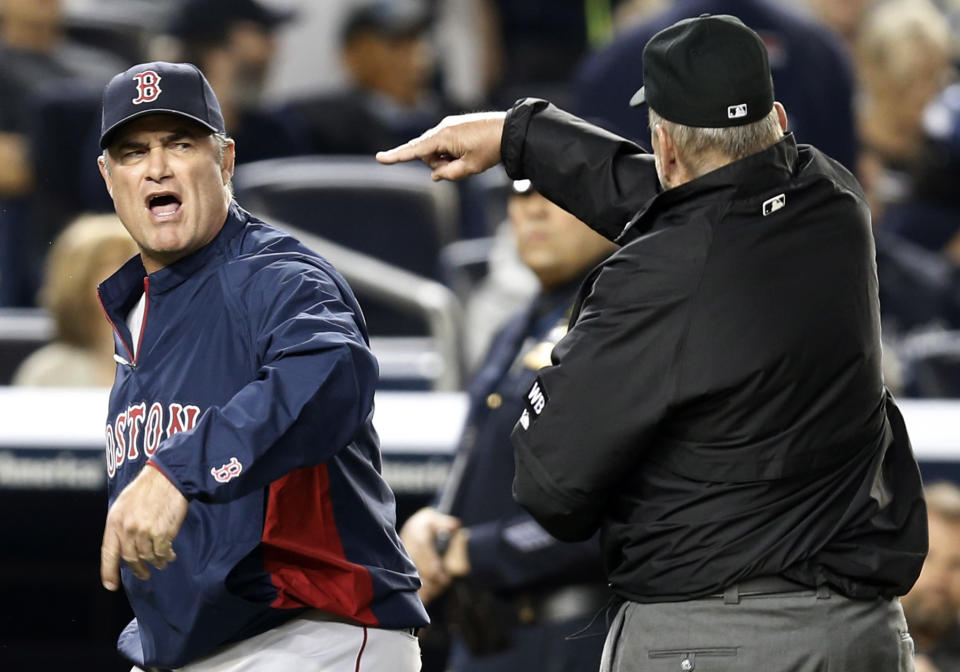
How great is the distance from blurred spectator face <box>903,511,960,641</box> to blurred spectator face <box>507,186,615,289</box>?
1360 mm

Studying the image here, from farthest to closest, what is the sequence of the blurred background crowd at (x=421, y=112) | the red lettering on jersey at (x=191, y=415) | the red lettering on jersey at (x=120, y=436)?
the blurred background crowd at (x=421, y=112)
the red lettering on jersey at (x=120, y=436)
the red lettering on jersey at (x=191, y=415)

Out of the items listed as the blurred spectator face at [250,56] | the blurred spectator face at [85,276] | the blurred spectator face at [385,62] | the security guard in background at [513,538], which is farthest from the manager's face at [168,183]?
Result: the blurred spectator face at [385,62]

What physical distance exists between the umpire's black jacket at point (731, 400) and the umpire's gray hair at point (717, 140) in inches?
1.3

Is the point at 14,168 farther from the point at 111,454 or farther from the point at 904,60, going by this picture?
the point at 111,454

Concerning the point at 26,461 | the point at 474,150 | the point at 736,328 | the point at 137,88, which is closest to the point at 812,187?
the point at 736,328

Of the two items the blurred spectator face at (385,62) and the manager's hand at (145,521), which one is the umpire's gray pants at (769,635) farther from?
the blurred spectator face at (385,62)

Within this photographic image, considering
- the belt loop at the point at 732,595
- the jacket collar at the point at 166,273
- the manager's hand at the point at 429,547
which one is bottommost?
the manager's hand at the point at 429,547

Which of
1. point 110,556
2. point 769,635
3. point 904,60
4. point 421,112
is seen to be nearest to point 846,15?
point 904,60

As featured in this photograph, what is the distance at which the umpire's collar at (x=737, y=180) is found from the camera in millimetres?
2852

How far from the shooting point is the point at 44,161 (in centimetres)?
707

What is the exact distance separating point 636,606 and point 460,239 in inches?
186

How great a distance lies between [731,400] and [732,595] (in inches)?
12.9

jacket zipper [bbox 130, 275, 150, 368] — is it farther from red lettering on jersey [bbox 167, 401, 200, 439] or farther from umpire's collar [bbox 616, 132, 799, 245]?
umpire's collar [bbox 616, 132, 799, 245]

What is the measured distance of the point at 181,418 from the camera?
2.94 metres
